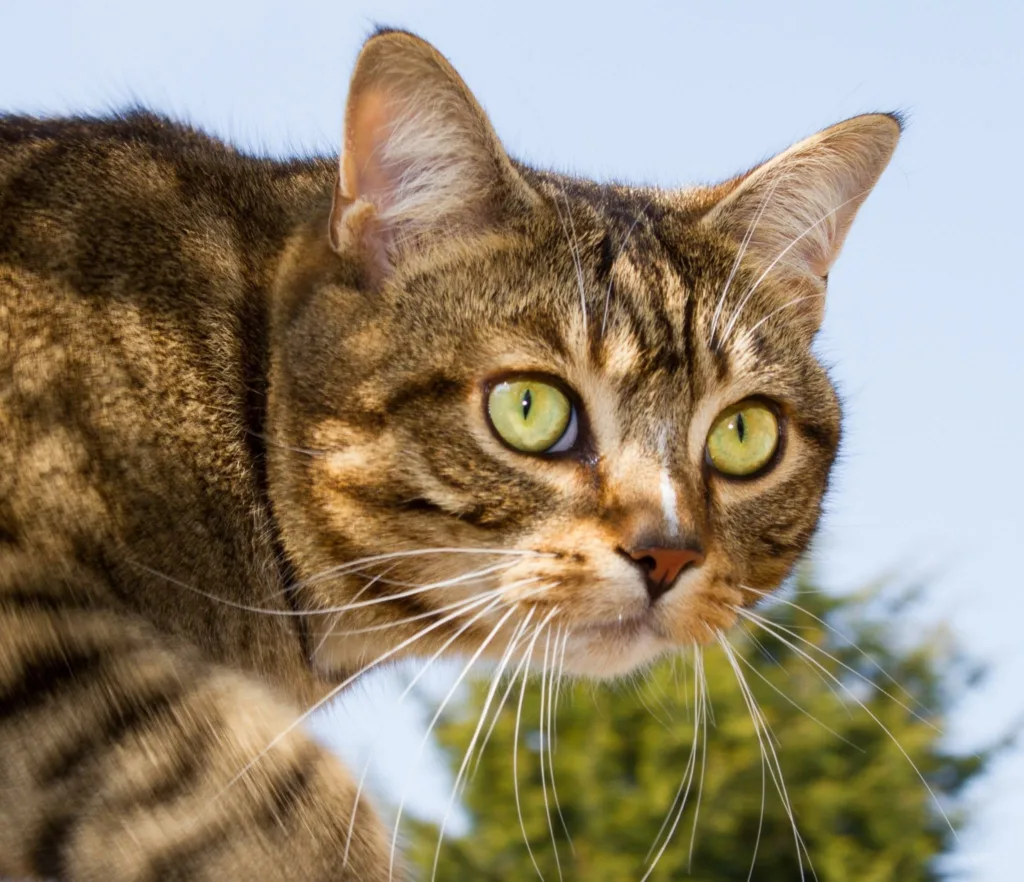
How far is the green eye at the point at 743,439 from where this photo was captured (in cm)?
172

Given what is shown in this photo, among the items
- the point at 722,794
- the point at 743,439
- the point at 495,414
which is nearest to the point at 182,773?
the point at 495,414

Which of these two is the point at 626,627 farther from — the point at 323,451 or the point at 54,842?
the point at 54,842

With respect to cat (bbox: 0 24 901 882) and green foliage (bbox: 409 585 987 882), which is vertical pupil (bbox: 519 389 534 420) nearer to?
cat (bbox: 0 24 901 882)

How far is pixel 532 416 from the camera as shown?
157 centimetres

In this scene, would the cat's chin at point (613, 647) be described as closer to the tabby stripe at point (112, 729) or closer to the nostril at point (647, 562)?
the nostril at point (647, 562)

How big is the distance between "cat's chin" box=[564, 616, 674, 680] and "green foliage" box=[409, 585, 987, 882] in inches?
101

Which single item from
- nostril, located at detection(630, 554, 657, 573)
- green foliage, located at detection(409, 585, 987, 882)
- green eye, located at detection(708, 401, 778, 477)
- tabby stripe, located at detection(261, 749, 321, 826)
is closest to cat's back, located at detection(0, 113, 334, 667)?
tabby stripe, located at detection(261, 749, 321, 826)

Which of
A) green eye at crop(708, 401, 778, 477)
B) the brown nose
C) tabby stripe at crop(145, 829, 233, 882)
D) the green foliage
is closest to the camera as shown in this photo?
tabby stripe at crop(145, 829, 233, 882)

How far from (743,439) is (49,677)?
3.32 ft

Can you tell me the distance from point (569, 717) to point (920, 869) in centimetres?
164

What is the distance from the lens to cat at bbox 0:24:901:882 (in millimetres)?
1193

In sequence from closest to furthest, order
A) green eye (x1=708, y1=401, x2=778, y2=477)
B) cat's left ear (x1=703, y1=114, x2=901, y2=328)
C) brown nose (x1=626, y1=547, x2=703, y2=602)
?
brown nose (x1=626, y1=547, x2=703, y2=602)
green eye (x1=708, y1=401, x2=778, y2=477)
cat's left ear (x1=703, y1=114, x2=901, y2=328)

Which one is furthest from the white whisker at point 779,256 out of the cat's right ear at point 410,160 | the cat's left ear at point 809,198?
the cat's right ear at point 410,160

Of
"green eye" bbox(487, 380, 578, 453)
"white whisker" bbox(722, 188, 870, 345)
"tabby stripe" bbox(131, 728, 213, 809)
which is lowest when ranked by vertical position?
"tabby stripe" bbox(131, 728, 213, 809)
